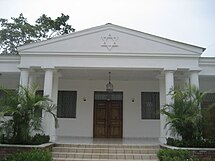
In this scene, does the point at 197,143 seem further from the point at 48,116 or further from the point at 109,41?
the point at 48,116

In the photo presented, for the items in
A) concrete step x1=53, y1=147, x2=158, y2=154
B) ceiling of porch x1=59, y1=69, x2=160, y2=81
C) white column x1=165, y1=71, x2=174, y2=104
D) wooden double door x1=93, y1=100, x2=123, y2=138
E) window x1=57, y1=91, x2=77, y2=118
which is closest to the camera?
concrete step x1=53, y1=147, x2=158, y2=154

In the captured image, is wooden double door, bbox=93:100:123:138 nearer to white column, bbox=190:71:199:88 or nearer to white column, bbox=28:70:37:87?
white column, bbox=28:70:37:87

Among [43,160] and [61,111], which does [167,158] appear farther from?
[61,111]

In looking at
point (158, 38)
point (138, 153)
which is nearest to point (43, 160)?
point (138, 153)

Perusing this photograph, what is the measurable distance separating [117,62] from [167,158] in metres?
4.73

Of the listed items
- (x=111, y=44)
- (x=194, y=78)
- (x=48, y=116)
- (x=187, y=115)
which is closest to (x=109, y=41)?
(x=111, y=44)

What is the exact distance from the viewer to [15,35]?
962 inches

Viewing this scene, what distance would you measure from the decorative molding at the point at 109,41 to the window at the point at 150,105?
15.0ft

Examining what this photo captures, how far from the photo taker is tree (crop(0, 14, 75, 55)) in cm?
2453

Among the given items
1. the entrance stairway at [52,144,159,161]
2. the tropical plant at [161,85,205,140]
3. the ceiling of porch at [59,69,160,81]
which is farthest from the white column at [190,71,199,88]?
the entrance stairway at [52,144,159,161]

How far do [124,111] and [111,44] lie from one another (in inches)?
184

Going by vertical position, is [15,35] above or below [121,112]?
above

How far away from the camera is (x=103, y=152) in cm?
879

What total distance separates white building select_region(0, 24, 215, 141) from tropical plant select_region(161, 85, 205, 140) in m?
1.05
